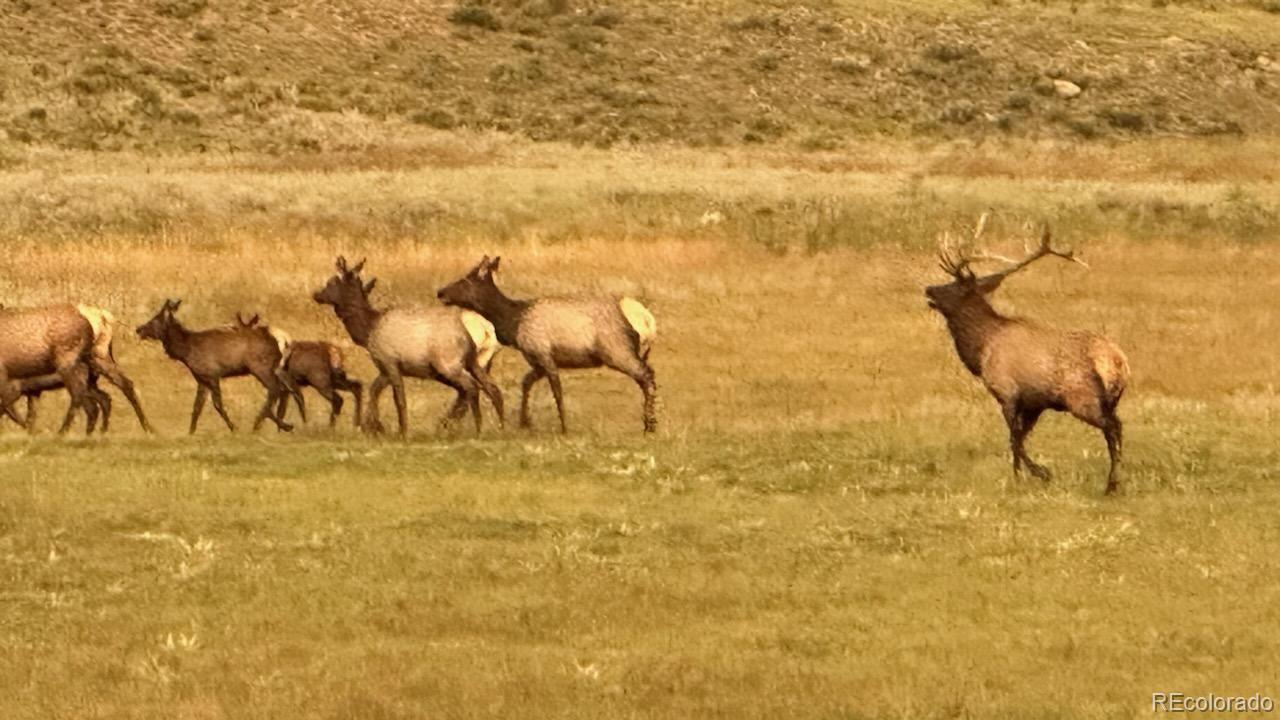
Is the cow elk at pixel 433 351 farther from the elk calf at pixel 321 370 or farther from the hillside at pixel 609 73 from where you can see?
the hillside at pixel 609 73

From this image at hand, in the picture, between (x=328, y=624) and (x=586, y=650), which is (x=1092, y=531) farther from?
(x=328, y=624)

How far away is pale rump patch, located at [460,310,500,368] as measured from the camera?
77.8 feet

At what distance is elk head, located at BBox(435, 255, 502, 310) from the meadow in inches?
64.9

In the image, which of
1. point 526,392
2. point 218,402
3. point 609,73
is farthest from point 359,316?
point 609,73

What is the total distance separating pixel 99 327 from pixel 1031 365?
9815mm

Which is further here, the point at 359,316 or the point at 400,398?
the point at 359,316

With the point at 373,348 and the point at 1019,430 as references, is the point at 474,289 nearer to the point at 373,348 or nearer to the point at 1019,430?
the point at 373,348

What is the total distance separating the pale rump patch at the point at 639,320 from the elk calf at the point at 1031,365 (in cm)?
415

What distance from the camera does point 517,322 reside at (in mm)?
24359

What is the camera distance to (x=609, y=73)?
66812 mm

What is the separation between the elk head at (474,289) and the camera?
24.7 metres

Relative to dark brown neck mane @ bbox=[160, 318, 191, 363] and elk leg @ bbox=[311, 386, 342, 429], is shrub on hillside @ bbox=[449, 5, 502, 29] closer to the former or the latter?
elk leg @ bbox=[311, 386, 342, 429]

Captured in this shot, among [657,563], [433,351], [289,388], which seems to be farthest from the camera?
[289,388]

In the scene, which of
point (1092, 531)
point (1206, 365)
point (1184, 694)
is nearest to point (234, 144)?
point (1206, 365)
